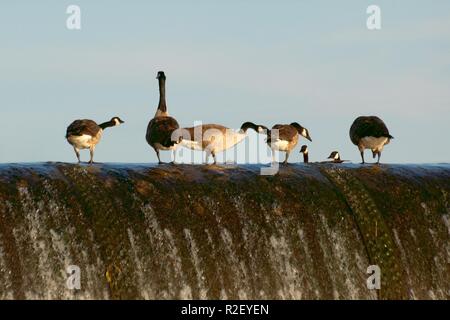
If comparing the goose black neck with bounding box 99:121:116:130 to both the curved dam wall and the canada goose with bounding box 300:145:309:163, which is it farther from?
the curved dam wall

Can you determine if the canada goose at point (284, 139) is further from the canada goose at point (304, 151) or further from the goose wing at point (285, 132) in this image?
the canada goose at point (304, 151)

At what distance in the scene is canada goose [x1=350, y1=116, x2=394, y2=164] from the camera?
107ft

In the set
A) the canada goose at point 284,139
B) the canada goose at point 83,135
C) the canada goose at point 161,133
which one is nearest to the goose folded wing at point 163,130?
the canada goose at point 161,133

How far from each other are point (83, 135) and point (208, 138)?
2.94 m

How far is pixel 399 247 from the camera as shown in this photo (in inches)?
1082

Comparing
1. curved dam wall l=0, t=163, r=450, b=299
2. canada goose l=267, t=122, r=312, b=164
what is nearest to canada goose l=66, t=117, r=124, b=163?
curved dam wall l=0, t=163, r=450, b=299

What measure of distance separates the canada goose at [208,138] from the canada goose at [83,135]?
74.0 inches

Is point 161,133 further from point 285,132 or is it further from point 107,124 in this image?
point 107,124

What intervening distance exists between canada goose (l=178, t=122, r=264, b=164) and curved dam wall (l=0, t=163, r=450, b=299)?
81.4 inches

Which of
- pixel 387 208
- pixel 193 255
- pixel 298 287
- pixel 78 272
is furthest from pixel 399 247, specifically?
pixel 78 272

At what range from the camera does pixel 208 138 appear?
3075 cm

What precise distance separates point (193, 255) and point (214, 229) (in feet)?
3.08

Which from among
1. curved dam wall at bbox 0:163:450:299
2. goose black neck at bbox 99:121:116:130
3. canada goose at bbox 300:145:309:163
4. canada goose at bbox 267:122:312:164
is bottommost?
curved dam wall at bbox 0:163:450:299
